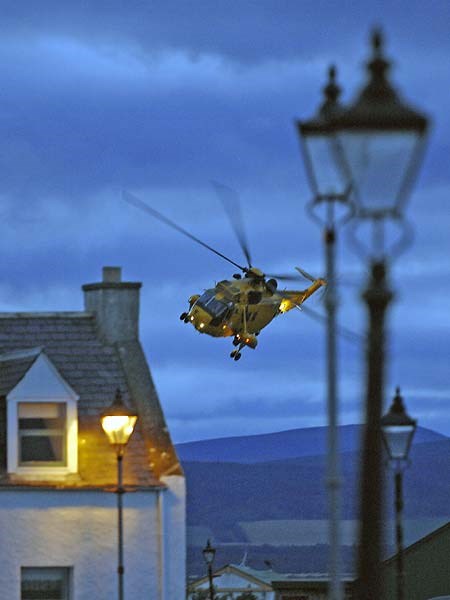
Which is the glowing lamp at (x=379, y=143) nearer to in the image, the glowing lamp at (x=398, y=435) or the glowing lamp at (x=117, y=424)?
the glowing lamp at (x=398, y=435)

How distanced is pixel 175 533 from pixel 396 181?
2164cm

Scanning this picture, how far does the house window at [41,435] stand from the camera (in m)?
34.8

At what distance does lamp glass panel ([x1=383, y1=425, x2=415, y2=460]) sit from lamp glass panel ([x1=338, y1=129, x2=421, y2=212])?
1553 cm

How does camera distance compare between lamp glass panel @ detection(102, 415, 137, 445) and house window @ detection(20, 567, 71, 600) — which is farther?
house window @ detection(20, 567, 71, 600)

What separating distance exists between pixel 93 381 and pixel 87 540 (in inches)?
134

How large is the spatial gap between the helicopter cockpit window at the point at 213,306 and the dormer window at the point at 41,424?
743 inches

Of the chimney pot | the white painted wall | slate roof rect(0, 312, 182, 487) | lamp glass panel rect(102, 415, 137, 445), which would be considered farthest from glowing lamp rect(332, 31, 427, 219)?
the chimney pot

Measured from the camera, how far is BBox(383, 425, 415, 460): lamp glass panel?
29172mm

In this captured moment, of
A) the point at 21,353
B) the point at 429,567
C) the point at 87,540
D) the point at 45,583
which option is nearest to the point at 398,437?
Answer: the point at 87,540

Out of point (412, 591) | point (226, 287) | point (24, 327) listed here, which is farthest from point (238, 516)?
point (24, 327)

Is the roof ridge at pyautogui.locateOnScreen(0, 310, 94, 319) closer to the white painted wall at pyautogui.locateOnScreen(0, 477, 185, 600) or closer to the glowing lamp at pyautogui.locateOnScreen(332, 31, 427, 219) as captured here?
the white painted wall at pyautogui.locateOnScreen(0, 477, 185, 600)

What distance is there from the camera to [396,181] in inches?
542

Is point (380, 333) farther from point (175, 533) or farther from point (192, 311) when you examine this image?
point (192, 311)

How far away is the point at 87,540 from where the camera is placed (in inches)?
1350
